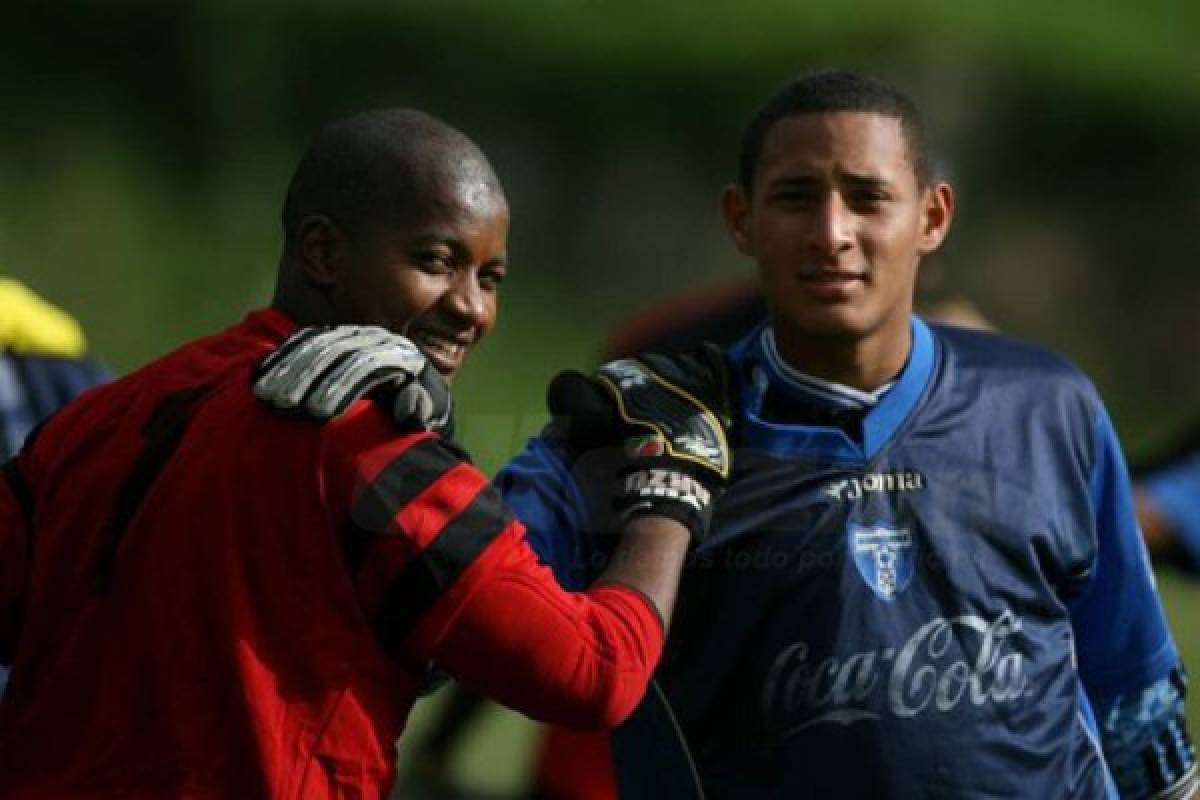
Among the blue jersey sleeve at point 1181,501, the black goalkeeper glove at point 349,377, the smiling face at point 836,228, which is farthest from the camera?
the blue jersey sleeve at point 1181,501

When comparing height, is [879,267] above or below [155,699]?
above

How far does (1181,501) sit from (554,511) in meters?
2.40

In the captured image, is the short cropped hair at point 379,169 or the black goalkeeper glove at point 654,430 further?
the black goalkeeper glove at point 654,430

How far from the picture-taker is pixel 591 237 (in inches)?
373

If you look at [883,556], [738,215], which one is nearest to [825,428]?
[883,556]

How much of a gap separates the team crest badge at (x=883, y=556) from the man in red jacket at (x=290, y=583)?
356mm

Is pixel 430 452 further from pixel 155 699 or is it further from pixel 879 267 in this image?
pixel 879 267

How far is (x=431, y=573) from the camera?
2701mm

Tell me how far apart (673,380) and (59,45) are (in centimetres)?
624

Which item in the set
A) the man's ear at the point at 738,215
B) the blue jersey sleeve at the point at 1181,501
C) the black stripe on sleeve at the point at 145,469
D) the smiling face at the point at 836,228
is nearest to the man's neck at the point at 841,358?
the smiling face at the point at 836,228

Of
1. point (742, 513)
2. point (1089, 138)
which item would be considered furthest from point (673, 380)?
point (1089, 138)

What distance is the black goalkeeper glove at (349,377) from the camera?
2.67 m

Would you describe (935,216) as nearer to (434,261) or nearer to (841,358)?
(841,358)

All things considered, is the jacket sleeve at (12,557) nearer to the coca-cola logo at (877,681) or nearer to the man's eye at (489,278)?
the man's eye at (489,278)
